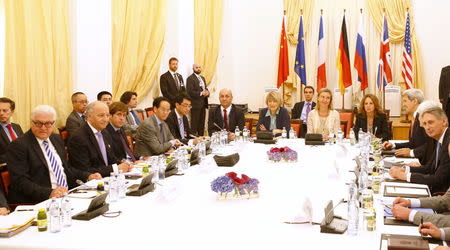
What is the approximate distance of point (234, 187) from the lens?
342 centimetres

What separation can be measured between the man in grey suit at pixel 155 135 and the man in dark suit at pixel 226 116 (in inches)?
63.2

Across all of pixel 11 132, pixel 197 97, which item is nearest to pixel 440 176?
pixel 11 132

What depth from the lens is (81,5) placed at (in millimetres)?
7227

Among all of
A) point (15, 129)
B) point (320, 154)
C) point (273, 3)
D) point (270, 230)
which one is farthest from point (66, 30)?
point (273, 3)

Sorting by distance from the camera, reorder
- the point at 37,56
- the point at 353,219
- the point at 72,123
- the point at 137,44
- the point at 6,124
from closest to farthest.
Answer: the point at 353,219, the point at 6,124, the point at 37,56, the point at 72,123, the point at 137,44

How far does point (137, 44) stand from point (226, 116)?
2489 millimetres

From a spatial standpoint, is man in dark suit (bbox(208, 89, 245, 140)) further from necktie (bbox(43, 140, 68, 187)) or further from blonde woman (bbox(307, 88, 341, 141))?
necktie (bbox(43, 140, 68, 187))

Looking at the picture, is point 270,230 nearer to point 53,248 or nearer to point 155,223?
point 155,223

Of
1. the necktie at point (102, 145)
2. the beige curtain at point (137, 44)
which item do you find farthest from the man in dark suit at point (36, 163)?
the beige curtain at point (137, 44)

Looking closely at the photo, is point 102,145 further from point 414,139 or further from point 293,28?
point 293,28

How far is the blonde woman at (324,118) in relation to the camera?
7055 millimetres

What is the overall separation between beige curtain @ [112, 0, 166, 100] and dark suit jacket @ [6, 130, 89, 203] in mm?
4543

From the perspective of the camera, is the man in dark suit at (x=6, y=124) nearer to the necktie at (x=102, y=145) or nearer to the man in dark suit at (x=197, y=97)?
the necktie at (x=102, y=145)

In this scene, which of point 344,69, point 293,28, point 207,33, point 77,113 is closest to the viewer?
point 77,113
